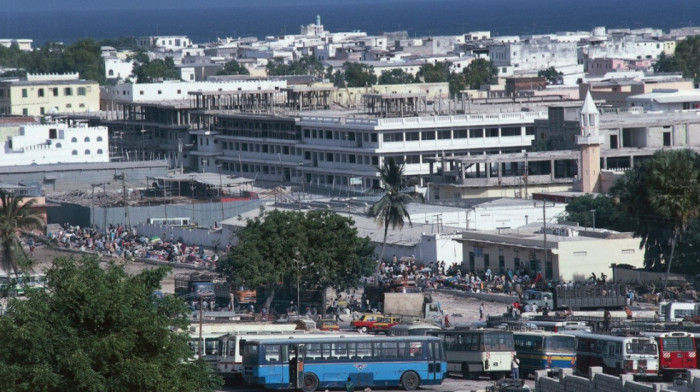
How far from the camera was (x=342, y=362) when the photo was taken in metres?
36.8

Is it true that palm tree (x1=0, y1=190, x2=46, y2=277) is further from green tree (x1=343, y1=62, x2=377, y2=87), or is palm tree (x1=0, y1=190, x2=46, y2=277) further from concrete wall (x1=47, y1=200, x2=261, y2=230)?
green tree (x1=343, y1=62, x2=377, y2=87)

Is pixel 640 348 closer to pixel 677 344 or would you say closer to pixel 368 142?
pixel 677 344

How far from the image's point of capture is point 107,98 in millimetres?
132375

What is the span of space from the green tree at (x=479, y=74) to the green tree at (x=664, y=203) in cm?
8854

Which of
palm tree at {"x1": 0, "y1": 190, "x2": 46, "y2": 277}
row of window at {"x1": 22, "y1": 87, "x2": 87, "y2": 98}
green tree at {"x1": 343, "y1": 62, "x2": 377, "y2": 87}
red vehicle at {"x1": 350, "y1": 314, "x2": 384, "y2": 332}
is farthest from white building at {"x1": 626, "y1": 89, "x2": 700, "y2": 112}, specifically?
red vehicle at {"x1": 350, "y1": 314, "x2": 384, "y2": 332}


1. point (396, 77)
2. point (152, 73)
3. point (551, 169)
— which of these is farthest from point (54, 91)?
point (551, 169)

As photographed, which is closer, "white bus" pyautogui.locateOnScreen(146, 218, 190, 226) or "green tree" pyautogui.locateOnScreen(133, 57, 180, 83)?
"white bus" pyautogui.locateOnScreen(146, 218, 190, 226)

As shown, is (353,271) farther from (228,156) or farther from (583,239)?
(228,156)

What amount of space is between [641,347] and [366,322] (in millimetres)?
10387

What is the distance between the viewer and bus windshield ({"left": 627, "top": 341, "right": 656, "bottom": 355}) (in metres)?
36.2

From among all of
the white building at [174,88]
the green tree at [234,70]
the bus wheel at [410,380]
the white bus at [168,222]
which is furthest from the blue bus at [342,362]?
the green tree at [234,70]

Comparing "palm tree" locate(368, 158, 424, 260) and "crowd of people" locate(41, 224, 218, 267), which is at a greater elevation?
"palm tree" locate(368, 158, 424, 260)

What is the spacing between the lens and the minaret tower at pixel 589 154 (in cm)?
7625

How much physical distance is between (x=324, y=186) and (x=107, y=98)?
43612 millimetres
